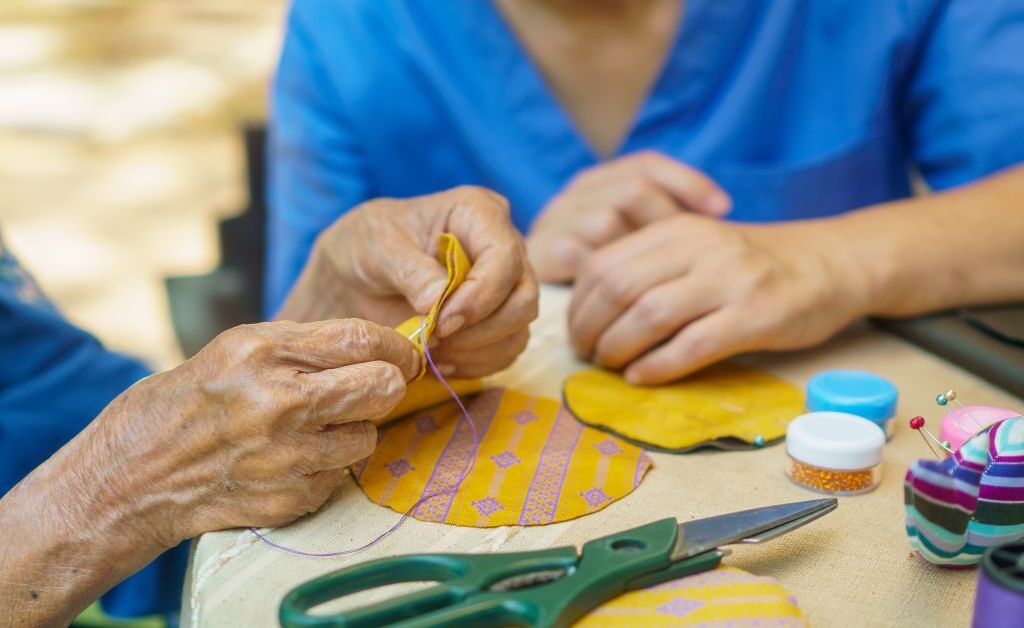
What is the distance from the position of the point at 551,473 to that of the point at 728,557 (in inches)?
5.2

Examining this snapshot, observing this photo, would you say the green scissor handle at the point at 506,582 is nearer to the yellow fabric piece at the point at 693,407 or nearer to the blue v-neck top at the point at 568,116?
the yellow fabric piece at the point at 693,407

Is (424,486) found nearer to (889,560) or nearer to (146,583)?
(889,560)

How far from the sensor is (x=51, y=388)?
88cm

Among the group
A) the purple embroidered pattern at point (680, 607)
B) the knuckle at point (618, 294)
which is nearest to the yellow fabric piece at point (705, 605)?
the purple embroidered pattern at point (680, 607)

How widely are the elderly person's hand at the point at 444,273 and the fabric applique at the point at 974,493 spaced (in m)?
0.30

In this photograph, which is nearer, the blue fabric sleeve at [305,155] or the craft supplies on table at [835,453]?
the craft supplies on table at [835,453]

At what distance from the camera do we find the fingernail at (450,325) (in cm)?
65

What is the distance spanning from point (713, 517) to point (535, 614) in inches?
5.3

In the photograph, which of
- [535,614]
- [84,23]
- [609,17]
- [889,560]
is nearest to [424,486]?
[535,614]

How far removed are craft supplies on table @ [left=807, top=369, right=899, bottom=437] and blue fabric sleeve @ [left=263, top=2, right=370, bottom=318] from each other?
0.65 meters

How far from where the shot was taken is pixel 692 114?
1163mm

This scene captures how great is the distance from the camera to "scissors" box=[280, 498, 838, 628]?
45 cm

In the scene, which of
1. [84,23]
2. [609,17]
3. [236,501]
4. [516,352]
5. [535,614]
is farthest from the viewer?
[84,23]

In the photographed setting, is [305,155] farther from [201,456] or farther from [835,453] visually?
[835,453]
